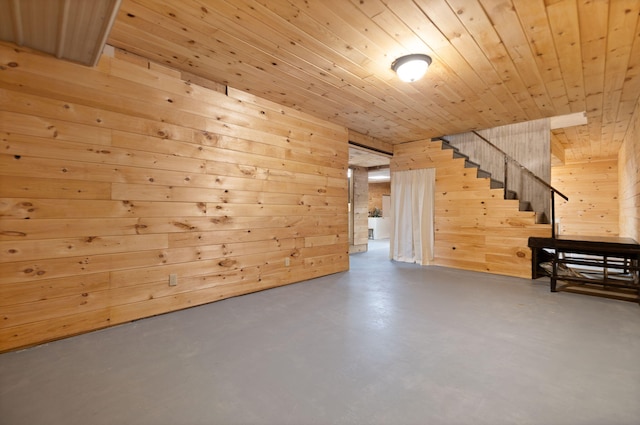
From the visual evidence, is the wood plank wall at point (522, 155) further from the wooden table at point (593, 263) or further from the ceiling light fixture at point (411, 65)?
the ceiling light fixture at point (411, 65)

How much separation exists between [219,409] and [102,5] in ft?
8.44

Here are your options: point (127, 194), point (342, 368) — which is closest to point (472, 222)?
point (342, 368)

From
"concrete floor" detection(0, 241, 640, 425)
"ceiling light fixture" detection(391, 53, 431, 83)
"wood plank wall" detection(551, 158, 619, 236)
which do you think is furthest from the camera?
"wood plank wall" detection(551, 158, 619, 236)

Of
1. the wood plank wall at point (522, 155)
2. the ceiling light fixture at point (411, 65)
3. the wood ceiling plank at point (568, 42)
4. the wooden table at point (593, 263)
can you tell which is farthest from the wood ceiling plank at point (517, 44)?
the wooden table at point (593, 263)

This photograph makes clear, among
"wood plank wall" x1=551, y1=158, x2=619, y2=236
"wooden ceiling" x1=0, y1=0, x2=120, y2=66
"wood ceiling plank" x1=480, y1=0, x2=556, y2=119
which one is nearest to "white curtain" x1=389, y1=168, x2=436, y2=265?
"wood ceiling plank" x1=480, y1=0, x2=556, y2=119

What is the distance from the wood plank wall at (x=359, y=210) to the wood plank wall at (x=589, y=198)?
5123mm

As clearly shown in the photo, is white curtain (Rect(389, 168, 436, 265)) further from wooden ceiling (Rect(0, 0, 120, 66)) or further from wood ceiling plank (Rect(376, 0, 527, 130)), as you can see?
wooden ceiling (Rect(0, 0, 120, 66))

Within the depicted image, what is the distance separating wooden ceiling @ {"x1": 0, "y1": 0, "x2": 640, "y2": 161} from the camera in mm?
2209

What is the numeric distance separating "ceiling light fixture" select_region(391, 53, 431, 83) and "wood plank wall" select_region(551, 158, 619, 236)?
24.2 ft

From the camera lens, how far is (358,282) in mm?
4395

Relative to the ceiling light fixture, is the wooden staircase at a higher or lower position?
lower

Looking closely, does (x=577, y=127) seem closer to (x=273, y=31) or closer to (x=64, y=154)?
(x=273, y=31)

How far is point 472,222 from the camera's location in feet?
17.5

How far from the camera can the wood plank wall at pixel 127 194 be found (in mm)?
2312
